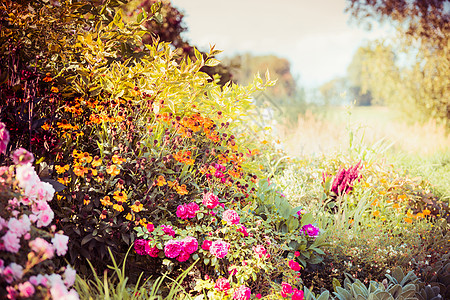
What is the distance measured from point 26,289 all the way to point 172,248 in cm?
117

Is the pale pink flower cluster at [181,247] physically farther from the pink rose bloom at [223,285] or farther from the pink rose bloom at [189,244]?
the pink rose bloom at [223,285]

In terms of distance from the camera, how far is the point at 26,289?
154 cm

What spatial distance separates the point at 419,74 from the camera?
11859mm

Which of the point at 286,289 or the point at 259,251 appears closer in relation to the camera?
the point at 286,289

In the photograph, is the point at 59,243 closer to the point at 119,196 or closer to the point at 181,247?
the point at 119,196

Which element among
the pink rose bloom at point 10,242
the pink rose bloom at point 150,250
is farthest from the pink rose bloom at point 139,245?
the pink rose bloom at point 10,242

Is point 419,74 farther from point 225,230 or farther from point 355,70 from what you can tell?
point 355,70

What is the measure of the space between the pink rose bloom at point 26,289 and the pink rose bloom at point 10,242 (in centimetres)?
16

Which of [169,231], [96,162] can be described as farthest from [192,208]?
[96,162]

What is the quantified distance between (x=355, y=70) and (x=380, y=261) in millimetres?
41812

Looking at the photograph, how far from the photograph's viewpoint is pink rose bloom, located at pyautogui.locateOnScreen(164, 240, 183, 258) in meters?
2.62

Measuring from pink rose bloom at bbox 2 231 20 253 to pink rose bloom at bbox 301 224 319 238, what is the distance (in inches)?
92.7

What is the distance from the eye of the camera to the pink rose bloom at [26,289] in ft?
5.00

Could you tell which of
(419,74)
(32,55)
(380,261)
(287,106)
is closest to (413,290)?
(380,261)
